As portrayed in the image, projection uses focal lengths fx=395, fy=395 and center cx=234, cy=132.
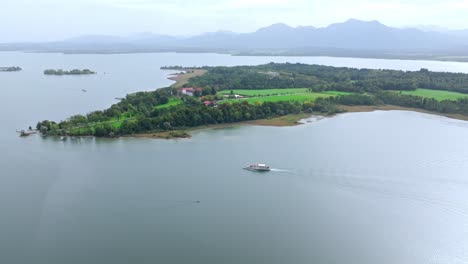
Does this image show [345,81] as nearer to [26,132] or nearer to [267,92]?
[267,92]

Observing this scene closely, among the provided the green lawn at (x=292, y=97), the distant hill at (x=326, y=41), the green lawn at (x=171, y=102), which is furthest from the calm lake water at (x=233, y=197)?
the distant hill at (x=326, y=41)

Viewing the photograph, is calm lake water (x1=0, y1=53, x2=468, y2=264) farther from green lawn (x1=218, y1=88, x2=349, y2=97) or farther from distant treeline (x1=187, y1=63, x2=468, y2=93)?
distant treeline (x1=187, y1=63, x2=468, y2=93)

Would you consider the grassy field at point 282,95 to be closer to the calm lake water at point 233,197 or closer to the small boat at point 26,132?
the calm lake water at point 233,197

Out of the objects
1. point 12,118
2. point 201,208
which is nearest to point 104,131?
point 12,118

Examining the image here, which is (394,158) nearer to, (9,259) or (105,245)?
(105,245)

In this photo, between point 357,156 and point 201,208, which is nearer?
point 201,208

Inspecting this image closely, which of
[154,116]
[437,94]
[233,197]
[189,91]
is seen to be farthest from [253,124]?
[437,94]
